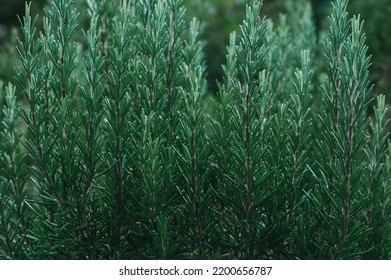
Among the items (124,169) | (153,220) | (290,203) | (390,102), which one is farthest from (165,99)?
(390,102)

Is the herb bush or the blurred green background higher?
the blurred green background

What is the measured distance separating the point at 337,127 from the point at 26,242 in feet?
3.69

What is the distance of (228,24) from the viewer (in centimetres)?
543

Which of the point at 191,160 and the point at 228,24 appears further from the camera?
the point at 228,24

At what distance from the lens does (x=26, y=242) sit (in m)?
2.23

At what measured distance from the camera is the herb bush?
6.23 feet

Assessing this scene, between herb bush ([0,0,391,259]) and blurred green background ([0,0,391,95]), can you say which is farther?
blurred green background ([0,0,391,95])

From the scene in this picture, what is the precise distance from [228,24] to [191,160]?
3667 mm

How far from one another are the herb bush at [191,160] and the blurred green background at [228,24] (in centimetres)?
100

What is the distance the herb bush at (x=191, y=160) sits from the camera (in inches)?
74.8

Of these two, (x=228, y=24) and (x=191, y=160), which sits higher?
(x=228, y=24)

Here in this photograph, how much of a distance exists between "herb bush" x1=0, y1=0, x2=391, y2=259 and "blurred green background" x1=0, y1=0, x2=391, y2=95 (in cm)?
100

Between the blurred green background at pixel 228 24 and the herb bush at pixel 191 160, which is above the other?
the blurred green background at pixel 228 24
